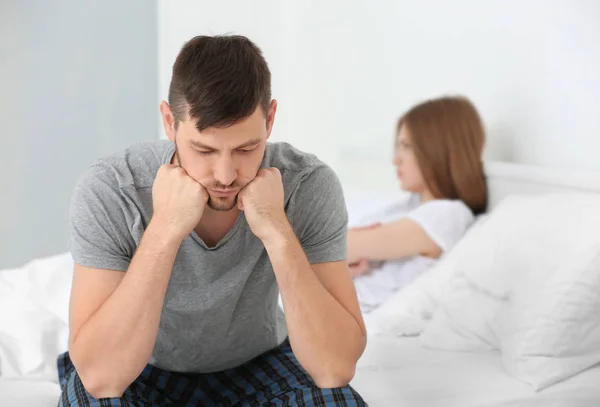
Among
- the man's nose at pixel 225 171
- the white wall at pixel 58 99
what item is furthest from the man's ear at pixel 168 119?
the white wall at pixel 58 99

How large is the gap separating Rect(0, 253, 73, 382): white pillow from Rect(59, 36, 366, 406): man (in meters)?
0.14

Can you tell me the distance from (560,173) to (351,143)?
1368mm

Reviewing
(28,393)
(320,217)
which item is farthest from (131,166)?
(28,393)

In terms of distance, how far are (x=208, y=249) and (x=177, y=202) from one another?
120mm

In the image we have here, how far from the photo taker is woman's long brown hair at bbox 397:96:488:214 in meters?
2.23

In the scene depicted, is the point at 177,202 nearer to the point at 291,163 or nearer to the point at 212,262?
the point at 212,262

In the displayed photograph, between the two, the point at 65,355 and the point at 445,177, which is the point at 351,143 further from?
the point at 65,355

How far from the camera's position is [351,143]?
3.24m

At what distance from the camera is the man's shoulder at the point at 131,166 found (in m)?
1.34

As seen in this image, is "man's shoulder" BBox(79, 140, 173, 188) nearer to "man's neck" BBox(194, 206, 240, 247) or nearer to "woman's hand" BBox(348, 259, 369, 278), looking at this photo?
"man's neck" BBox(194, 206, 240, 247)

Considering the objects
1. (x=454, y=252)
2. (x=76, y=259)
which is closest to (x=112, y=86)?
(x=454, y=252)

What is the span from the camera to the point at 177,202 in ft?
4.24

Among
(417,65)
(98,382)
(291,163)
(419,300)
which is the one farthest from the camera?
(417,65)

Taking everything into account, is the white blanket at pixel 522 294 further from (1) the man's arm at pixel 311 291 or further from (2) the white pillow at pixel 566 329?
(1) the man's arm at pixel 311 291
